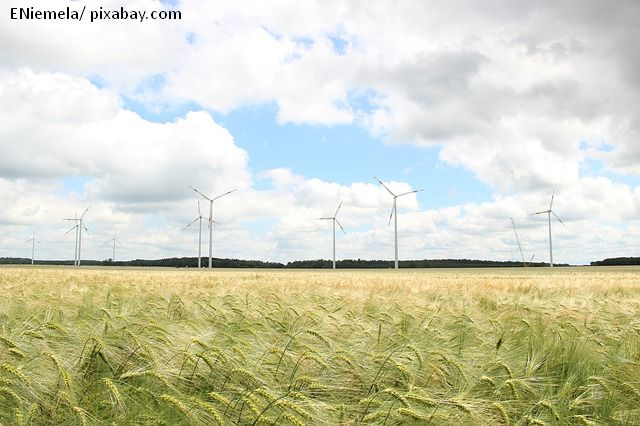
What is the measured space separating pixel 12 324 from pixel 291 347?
3366 millimetres

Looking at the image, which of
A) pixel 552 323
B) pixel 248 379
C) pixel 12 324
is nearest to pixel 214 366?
pixel 248 379

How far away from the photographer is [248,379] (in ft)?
12.5

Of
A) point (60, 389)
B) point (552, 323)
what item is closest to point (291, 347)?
point (60, 389)

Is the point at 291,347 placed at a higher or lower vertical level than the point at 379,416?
higher

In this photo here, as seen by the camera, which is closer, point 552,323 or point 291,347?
point 291,347

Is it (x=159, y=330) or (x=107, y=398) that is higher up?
(x=159, y=330)

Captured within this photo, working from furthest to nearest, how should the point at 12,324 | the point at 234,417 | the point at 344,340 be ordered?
the point at 12,324 → the point at 344,340 → the point at 234,417

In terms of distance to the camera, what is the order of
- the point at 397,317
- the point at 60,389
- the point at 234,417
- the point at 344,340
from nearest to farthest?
the point at 234,417, the point at 60,389, the point at 344,340, the point at 397,317

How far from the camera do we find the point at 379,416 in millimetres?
3432

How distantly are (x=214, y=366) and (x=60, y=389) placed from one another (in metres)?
1.01

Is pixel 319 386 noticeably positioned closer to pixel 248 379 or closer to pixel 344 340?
pixel 248 379

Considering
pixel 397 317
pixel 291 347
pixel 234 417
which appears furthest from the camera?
pixel 397 317

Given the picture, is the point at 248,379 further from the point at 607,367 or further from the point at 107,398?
the point at 607,367

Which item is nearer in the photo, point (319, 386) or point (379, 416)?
point (379, 416)
